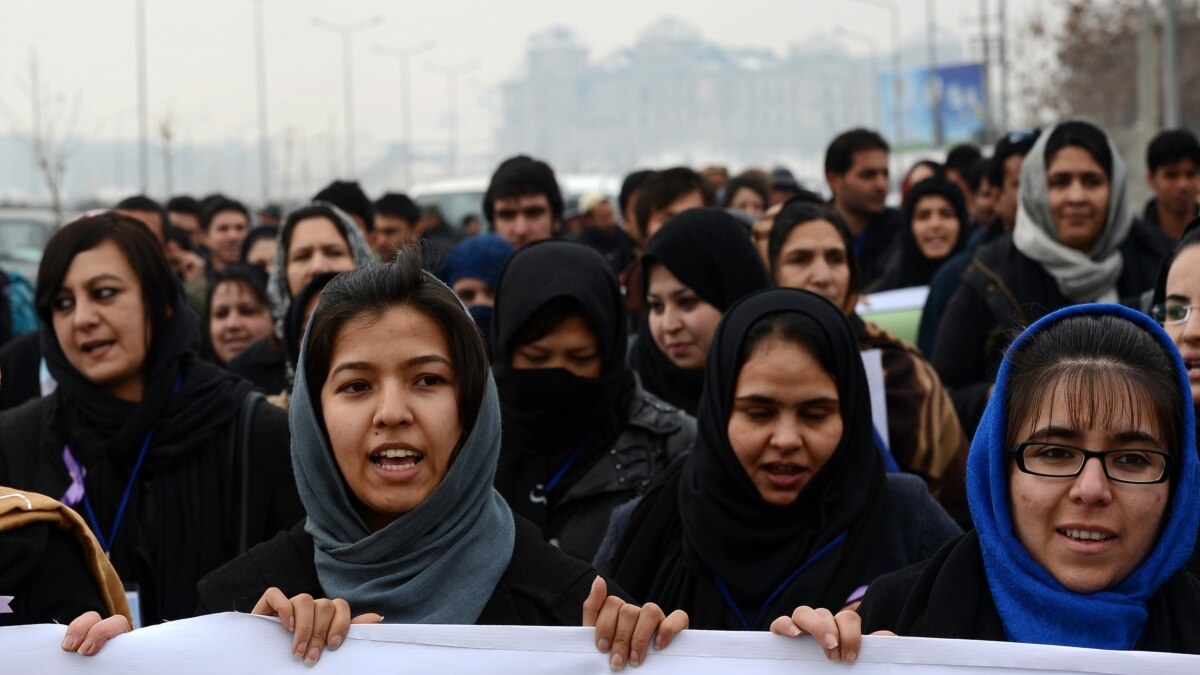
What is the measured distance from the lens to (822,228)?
5.52 metres

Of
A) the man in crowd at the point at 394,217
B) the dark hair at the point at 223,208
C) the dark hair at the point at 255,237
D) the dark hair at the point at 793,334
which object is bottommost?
the dark hair at the point at 793,334

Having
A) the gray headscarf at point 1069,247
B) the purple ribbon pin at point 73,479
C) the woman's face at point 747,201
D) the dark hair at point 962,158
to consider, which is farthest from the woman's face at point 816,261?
the dark hair at point 962,158

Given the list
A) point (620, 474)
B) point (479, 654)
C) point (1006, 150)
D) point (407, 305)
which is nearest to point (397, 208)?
point (1006, 150)

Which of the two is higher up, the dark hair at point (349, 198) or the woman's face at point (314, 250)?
the dark hair at point (349, 198)

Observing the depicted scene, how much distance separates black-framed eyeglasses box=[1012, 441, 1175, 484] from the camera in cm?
260

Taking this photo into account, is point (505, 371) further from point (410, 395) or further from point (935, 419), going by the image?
point (410, 395)

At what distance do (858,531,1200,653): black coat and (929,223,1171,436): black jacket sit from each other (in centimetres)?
261

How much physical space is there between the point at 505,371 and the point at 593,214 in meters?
8.25

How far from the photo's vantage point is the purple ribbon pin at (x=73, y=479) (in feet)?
13.0

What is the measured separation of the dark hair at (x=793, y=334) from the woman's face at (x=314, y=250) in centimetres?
268

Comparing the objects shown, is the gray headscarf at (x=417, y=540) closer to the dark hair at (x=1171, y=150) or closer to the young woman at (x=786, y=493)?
the young woman at (x=786, y=493)

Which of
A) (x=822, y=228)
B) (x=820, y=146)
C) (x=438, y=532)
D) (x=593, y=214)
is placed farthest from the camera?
(x=820, y=146)

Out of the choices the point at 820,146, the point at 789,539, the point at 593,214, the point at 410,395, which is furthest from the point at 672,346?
the point at 820,146

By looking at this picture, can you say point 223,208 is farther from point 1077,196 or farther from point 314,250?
point 1077,196
